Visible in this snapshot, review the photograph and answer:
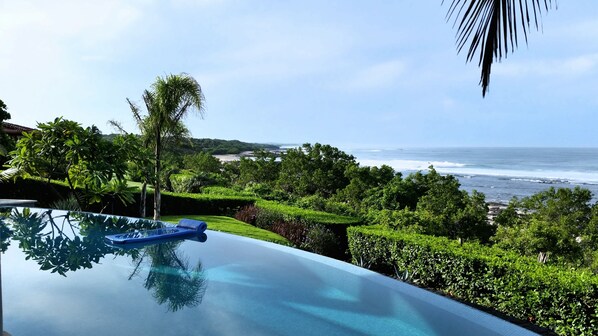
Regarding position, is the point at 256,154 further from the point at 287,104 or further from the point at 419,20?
the point at 419,20

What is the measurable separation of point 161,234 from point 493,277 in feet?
18.4

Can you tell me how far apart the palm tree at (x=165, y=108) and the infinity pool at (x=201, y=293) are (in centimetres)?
485

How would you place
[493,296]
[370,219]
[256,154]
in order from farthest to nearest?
1. [256,154]
2. [370,219]
3. [493,296]

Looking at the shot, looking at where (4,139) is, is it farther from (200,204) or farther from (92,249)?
(92,249)

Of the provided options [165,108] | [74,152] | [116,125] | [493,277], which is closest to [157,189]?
[165,108]

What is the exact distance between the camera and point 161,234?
799 cm

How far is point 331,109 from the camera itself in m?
49.5

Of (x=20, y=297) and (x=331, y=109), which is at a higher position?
(x=331, y=109)

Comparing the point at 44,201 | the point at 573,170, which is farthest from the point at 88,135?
the point at 573,170

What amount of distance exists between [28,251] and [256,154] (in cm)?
2462

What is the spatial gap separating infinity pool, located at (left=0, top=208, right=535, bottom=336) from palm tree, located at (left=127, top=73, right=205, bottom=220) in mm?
4849

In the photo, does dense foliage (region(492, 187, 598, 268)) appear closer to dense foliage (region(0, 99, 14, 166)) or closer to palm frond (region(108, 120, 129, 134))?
palm frond (region(108, 120, 129, 134))

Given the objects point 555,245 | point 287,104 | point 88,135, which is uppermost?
point 287,104

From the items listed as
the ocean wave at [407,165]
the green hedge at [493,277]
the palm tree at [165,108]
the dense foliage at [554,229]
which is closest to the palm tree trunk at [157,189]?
the palm tree at [165,108]
